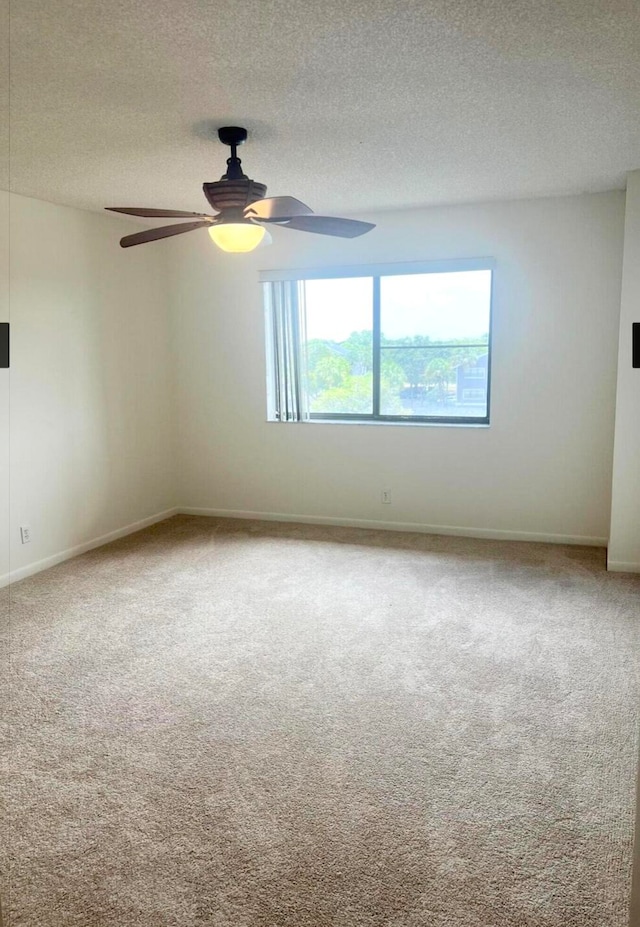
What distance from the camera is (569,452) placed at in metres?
4.72

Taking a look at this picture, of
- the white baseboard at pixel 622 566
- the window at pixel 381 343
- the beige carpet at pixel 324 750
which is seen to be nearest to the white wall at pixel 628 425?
the white baseboard at pixel 622 566

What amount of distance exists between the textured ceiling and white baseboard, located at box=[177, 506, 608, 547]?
2492 mm

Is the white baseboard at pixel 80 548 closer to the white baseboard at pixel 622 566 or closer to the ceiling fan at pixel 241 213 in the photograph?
the ceiling fan at pixel 241 213

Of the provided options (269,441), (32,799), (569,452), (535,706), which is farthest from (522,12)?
(269,441)

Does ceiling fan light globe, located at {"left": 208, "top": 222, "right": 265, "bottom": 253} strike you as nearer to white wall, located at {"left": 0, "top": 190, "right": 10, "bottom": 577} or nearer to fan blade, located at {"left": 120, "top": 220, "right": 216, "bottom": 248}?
fan blade, located at {"left": 120, "top": 220, "right": 216, "bottom": 248}

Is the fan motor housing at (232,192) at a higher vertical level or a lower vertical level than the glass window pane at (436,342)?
higher

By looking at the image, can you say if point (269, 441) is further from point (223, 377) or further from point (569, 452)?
point (569, 452)

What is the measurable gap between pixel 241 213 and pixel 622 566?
10.8ft

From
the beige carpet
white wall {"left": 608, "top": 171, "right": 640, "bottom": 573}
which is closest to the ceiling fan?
white wall {"left": 608, "top": 171, "right": 640, "bottom": 573}

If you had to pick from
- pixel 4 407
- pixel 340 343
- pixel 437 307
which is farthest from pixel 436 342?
pixel 4 407

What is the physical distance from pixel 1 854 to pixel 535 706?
2038 millimetres

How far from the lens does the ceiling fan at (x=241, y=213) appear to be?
2.80 metres

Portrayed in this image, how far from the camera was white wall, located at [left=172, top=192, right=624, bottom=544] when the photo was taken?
14.9 feet

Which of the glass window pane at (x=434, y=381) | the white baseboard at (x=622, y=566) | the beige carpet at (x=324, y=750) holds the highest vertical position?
the glass window pane at (x=434, y=381)
